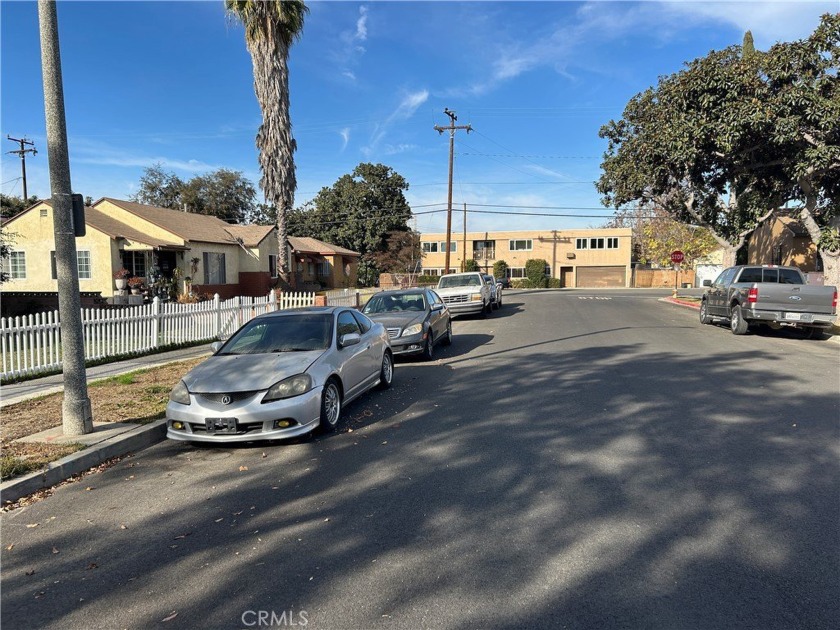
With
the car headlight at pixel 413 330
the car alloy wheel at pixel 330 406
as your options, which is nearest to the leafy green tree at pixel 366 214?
the car headlight at pixel 413 330

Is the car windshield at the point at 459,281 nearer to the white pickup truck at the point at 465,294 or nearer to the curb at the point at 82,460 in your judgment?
the white pickup truck at the point at 465,294

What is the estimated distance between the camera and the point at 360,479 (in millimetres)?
4910

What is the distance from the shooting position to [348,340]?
23.3ft

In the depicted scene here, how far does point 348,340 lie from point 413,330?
388 centimetres

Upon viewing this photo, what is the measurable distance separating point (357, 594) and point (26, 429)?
17.3ft

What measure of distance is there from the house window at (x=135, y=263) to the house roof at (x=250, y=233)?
18.7ft

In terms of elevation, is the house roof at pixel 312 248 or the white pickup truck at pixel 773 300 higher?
the house roof at pixel 312 248

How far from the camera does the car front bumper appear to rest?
5652 mm

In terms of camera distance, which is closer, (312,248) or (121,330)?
(121,330)

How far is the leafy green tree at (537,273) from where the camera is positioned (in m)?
59.5

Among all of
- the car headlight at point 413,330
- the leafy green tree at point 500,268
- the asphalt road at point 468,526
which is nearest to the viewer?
the asphalt road at point 468,526

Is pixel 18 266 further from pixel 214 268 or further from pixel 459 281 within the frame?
pixel 459 281

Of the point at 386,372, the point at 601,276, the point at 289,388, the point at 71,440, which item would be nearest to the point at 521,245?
the point at 601,276

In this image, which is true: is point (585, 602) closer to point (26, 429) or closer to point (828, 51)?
point (26, 429)
